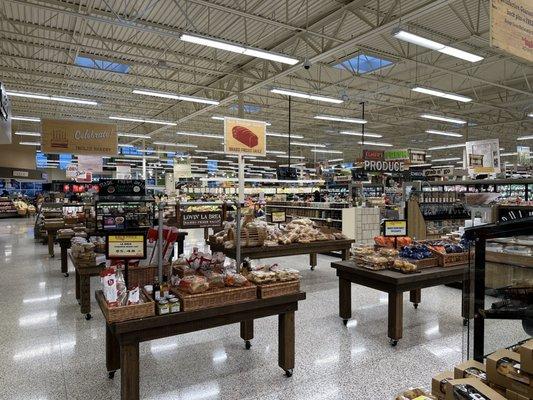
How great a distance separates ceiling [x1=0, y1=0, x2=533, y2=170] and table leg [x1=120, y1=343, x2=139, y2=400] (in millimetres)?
6359

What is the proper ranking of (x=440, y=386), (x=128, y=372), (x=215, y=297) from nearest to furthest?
(x=440, y=386) < (x=128, y=372) < (x=215, y=297)

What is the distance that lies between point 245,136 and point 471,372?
973 centimetres

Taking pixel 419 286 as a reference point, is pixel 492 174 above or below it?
above

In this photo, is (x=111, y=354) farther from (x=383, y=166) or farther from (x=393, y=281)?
(x=383, y=166)

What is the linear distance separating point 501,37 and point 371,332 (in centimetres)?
319

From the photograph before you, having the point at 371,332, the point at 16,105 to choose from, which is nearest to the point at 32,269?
the point at 371,332

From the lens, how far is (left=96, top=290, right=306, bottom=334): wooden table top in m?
2.54

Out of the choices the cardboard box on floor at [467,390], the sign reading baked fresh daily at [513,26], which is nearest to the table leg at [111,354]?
the cardboard box on floor at [467,390]

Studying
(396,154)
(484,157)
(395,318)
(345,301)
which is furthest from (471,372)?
(396,154)

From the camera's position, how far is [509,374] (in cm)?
175

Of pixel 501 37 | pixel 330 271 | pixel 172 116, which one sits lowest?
pixel 330 271

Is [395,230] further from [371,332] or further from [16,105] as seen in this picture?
[16,105]

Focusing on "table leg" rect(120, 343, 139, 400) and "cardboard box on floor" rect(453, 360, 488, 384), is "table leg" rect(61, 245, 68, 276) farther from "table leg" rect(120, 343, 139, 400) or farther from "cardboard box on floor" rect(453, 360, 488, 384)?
"cardboard box on floor" rect(453, 360, 488, 384)

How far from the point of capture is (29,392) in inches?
118
